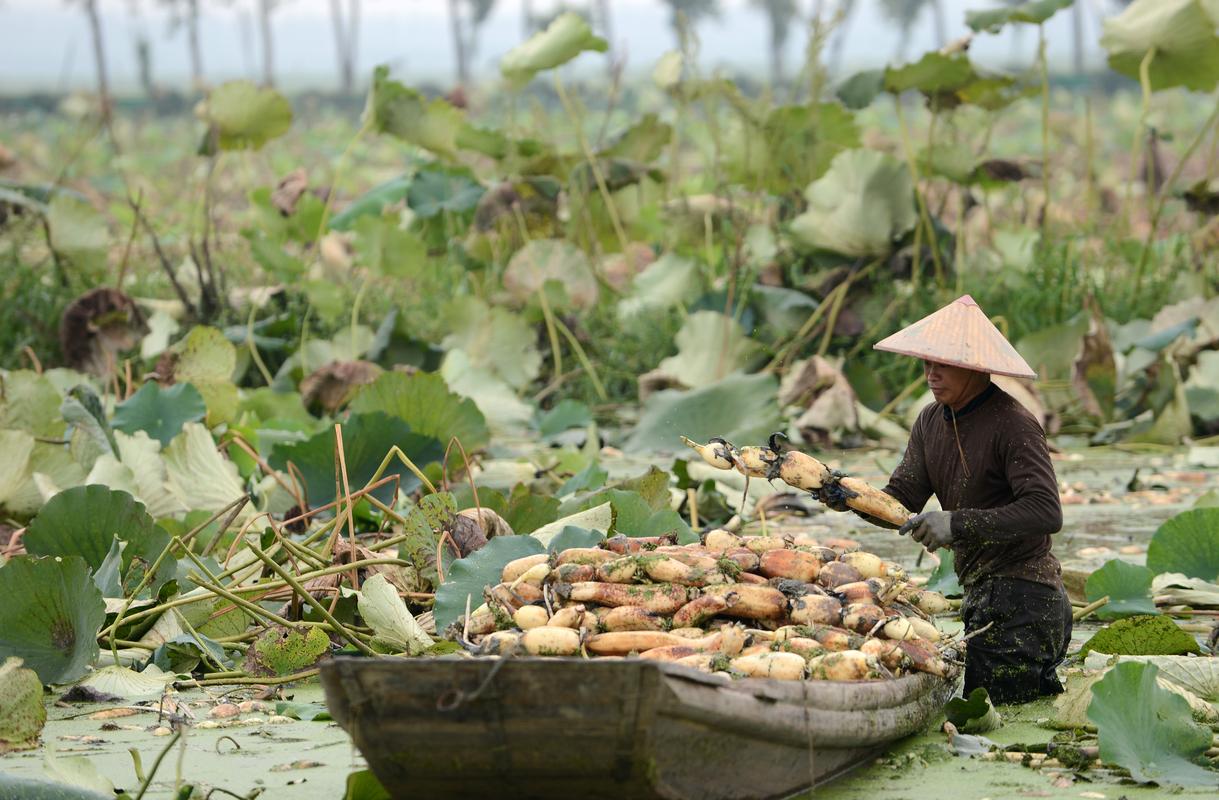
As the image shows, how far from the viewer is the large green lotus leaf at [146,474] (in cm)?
442

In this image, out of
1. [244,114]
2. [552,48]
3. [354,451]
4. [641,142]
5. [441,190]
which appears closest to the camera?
[354,451]

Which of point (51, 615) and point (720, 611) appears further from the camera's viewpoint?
point (51, 615)

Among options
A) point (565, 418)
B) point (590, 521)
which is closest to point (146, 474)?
point (590, 521)

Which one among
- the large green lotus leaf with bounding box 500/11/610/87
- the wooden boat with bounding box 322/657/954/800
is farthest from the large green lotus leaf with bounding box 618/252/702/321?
the wooden boat with bounding box 322/657/954/800

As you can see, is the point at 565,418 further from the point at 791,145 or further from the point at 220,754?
the point at 220,754

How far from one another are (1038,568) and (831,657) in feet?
2.28

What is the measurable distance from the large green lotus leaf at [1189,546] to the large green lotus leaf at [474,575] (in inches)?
63.9

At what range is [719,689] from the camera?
2367mm

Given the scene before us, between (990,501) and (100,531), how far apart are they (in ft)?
6.91

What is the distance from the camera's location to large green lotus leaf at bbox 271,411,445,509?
4434mm

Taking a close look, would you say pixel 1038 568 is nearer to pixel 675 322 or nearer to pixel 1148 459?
pixel 1148 459

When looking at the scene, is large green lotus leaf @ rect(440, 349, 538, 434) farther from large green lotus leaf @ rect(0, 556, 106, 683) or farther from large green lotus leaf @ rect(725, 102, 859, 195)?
large green lotus leaf @ rect(0, 556, 106, 683)

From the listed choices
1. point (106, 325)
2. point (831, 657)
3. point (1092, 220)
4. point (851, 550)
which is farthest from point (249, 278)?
point (831, 657)

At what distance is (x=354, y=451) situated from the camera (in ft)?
14.7
